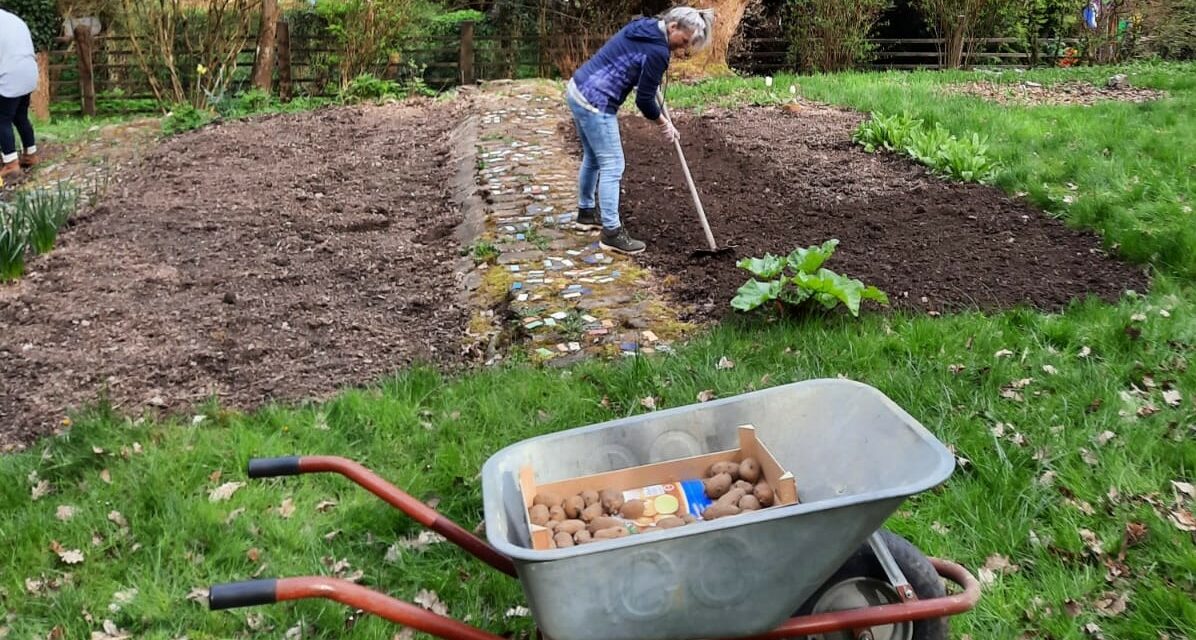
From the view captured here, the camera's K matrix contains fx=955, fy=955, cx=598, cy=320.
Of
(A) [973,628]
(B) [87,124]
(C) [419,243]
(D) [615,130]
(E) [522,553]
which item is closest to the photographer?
(E) [522,553]

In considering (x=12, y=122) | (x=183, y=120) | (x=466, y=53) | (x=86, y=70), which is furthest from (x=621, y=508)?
(x=86, y=70)

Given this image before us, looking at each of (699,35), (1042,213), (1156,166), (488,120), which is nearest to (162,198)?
(488,120)

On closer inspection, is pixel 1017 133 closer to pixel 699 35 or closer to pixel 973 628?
pixel 699 35

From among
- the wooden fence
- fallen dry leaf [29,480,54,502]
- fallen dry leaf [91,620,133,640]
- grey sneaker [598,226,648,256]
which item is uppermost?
the wooden fence

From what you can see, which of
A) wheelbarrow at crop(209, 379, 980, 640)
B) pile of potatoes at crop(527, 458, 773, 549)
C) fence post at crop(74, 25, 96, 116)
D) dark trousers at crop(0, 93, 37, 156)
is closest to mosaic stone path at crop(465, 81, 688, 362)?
pile of potatoes at crop(527, 458, 773, 549)

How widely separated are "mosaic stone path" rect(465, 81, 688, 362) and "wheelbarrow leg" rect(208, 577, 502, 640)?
2.63 m

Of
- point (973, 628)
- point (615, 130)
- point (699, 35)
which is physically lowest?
point (973, 628)

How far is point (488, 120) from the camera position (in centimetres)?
1032

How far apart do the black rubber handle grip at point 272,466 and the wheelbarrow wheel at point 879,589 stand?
1.54 metres

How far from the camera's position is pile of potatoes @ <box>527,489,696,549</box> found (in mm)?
2652

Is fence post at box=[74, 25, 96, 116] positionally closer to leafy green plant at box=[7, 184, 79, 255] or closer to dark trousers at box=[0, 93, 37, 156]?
dark trousers at box=[0, 93, 37, 156]

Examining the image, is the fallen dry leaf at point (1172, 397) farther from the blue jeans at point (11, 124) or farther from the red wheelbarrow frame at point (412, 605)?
the blue jeans at point (11, 124)

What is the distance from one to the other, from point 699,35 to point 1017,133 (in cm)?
417

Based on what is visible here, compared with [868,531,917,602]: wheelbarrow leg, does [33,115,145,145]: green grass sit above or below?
above
